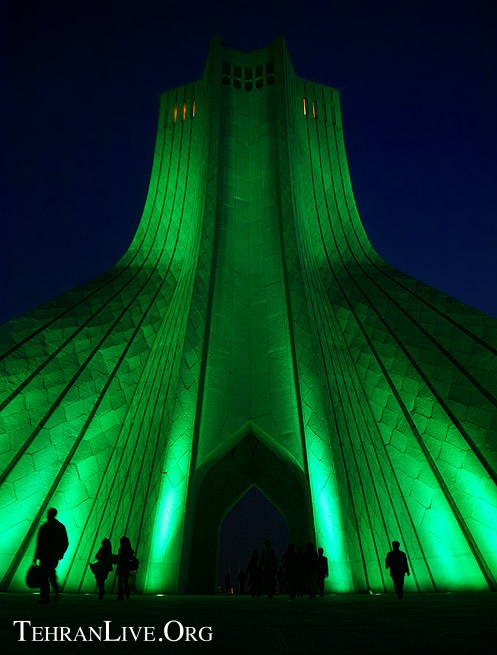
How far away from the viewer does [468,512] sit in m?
7.41

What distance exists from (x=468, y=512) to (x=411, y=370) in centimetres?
243

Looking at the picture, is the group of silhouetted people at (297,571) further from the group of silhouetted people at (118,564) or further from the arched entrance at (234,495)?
the arched entrance at (234,495)

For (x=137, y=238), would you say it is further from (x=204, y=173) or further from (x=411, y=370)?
(x=411, y=370)

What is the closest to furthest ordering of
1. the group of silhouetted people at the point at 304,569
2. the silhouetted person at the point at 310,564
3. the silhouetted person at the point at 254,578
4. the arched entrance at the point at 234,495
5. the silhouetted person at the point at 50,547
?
the silhouetted person at the point at 50,547 < the group of silhouetted people at the point at 304,569 < the silhouetted person at the point at 310,564 < the silhouetted person at the point at 254,578 < the arched entrance at the point at 234,495

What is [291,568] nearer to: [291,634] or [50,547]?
[50,547]

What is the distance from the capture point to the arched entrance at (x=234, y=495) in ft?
36.0

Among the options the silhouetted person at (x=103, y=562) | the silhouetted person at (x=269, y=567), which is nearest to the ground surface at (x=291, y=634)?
the silhouetted person at (x=103, y=562)

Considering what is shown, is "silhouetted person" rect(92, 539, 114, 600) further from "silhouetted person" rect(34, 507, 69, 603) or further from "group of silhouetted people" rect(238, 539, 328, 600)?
"group of silhouetted people" rect(238, 539, 328, 600)

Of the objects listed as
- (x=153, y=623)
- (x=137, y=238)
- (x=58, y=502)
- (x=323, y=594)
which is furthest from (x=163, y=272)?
(x=153, y=623)

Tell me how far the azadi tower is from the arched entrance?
55 mm

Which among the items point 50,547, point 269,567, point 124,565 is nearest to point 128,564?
point 124,565

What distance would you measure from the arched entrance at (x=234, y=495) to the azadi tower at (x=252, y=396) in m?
0.05

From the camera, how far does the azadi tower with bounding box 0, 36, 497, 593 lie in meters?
7.54

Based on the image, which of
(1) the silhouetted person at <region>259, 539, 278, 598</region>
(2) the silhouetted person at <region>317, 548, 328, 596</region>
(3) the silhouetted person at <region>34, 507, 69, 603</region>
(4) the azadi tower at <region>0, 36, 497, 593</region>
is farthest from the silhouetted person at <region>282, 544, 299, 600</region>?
(3) the silhouetted person at <region>34, 507, 69, 603</region>
